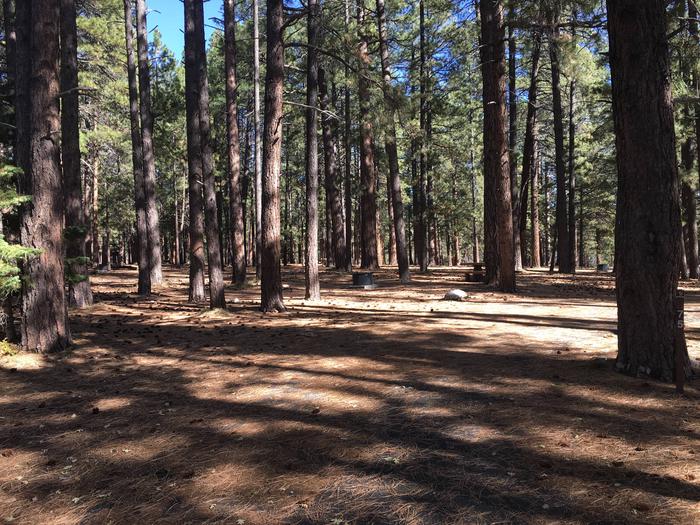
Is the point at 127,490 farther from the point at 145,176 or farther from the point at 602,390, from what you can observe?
the point at 145,176

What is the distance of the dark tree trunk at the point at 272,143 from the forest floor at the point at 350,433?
3.13 meters

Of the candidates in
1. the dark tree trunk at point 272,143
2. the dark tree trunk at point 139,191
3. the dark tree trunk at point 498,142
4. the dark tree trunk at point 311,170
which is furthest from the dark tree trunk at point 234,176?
the dark tree trunk at point 498,142

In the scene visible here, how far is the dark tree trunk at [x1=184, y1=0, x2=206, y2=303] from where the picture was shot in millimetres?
11008

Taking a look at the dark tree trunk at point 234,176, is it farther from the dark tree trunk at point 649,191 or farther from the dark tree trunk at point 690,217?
the dark tree trunk at point 690,217

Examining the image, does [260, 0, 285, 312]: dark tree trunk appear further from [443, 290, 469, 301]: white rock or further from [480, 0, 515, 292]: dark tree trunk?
[480, 0, 515, 292]: dark tree trunk

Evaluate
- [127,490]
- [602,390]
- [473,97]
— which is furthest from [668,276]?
[473,97]

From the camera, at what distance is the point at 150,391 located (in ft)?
16.9

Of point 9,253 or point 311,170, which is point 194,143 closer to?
point 311,170

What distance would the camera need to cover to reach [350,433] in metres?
3.71

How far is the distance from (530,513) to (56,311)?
6.75 metres

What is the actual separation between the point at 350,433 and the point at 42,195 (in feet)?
18.7

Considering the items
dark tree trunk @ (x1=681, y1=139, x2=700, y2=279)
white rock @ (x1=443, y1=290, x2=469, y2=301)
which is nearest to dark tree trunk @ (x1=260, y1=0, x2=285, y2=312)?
white rock @ (x1=443, y1=290, x2=469, y2=301)

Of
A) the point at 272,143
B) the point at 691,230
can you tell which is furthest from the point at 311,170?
the point at 691,230

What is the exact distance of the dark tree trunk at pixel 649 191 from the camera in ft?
14.8
